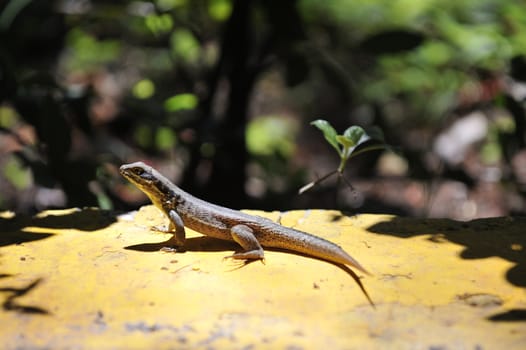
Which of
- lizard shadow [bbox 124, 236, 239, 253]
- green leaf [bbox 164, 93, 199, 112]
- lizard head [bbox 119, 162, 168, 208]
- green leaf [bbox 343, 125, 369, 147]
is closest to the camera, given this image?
lizard shadow [bbox 124, 236, 239, 253]

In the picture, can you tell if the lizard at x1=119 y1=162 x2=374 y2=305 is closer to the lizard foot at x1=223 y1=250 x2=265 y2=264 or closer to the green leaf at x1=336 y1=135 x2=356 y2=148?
the lizard foot at x1=223 y1=250 x2=265 y2=264

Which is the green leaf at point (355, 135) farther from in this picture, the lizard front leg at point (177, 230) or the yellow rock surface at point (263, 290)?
the lizard front leg at point (177, 230)

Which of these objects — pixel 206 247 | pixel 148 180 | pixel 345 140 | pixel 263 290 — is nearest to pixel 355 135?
pixel 345 140

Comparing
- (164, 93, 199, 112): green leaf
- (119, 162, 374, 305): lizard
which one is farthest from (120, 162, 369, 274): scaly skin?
(164, 93, 199, 112): green leaf

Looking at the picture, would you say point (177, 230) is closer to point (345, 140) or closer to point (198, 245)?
point (198, 245)

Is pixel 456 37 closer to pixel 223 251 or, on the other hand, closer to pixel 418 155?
pixel 418 155

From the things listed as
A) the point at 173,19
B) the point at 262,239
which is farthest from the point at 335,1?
the point at 262,239
